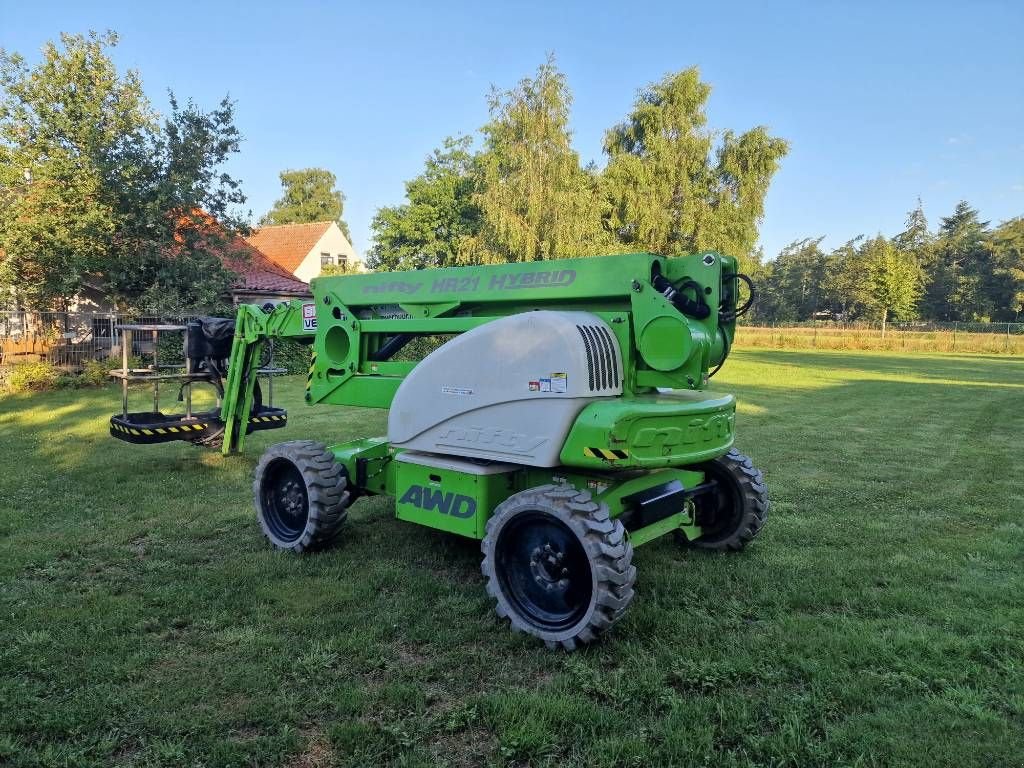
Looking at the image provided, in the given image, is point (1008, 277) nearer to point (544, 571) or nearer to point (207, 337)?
point (207, 337)

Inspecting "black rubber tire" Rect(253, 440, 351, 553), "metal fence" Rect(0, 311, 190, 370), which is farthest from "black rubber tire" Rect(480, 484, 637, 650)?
"metal fence" Rect(0, 311, 190, 370)

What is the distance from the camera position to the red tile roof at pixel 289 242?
35094 millimetres

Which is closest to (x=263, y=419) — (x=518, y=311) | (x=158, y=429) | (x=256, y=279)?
(x=158, y=429)

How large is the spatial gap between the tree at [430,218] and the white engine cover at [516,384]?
37400 millimetres

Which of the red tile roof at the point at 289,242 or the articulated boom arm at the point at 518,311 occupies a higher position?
the red tile roof at the point at 289,242

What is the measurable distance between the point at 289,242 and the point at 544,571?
117 feet

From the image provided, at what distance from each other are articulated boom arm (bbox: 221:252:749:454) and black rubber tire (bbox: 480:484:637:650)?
3.00 ft

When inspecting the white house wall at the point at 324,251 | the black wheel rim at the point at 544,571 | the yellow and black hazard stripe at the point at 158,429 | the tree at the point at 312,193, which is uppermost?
the tree at the point at 312,193

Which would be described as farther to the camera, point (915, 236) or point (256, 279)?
point (915, 236)

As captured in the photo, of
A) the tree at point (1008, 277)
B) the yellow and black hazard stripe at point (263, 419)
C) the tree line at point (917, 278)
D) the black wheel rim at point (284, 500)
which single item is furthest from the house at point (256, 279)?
the tree at point (1008, 277)

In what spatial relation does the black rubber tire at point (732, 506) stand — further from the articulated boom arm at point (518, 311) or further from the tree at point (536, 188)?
the tree at point (536, 188)

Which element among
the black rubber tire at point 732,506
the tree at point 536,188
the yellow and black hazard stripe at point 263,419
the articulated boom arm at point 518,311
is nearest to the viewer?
the articulated boom arm at point 518,311

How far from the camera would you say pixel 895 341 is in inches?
1524

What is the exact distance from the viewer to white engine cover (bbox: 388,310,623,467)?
399 cm
